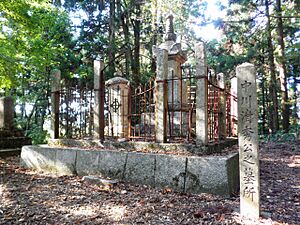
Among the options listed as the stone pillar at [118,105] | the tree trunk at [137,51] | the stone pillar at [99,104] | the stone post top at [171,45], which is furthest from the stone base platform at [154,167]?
the tree trunk at [137,51]

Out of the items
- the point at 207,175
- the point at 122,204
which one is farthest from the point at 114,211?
the point at 207,175

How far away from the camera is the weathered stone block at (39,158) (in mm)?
6246

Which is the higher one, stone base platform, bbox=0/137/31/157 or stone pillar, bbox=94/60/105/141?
stone pillar, bbox=94/60/105/141

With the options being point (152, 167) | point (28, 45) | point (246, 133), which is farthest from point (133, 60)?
point (246, 133)

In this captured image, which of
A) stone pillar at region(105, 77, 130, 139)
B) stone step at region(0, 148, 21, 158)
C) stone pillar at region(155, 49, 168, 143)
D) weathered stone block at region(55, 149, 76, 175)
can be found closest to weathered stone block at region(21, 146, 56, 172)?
weathered stone block at region(55, 149, 76, 175)

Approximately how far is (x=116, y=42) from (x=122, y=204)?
12219mm

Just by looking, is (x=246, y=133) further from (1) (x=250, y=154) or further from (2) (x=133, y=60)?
(2) (x=133, y=60)

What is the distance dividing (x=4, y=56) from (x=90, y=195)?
506cm

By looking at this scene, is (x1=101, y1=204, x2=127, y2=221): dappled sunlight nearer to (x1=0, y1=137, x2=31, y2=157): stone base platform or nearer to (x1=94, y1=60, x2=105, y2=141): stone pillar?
(x1=94, y1=60, x2=105, y2=141): stone pillar

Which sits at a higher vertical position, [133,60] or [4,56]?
[133,60]

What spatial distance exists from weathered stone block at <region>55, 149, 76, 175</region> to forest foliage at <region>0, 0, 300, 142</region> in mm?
3355

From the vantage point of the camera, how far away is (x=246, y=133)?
3.52m

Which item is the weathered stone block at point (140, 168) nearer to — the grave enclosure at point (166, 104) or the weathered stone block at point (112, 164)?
the weathered stone block at point (112, 164)

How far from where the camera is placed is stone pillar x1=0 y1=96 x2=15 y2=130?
9.15m
